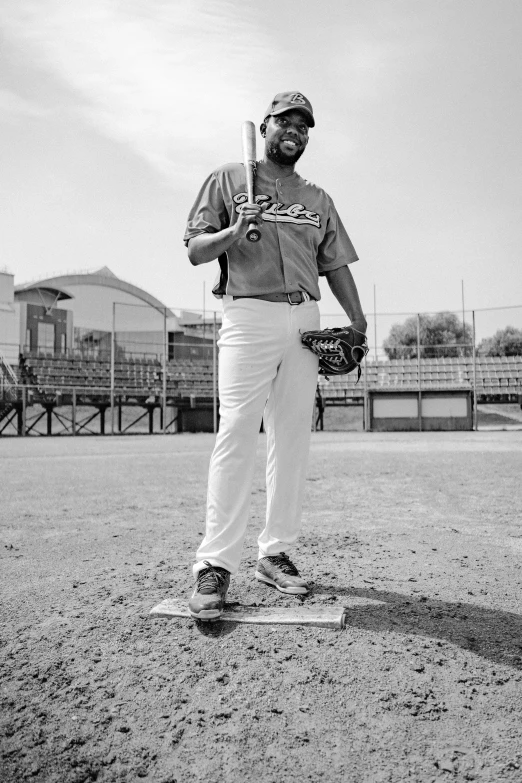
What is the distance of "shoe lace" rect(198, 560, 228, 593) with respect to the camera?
254cm

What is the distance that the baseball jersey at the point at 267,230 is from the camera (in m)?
2.84

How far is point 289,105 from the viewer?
112 inches

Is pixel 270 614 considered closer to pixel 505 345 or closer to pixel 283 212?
pixel 283 212

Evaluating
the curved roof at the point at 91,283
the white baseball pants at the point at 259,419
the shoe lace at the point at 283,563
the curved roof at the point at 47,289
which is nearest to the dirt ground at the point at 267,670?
the shoe lace at the point at 283,563

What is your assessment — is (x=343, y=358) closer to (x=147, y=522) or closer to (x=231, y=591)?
(x=231, y=591)

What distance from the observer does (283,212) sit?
9.56 feet

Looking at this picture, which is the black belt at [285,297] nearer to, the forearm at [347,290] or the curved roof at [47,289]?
the forearm at [347,290]

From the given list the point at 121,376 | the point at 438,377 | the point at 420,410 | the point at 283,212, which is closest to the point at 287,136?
the point at 283,212

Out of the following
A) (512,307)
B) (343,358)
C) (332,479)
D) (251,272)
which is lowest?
(332,479)

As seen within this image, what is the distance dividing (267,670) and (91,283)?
4284cm

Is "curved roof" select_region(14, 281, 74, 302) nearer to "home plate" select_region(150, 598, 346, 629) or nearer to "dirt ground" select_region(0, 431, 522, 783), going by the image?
"dirt ground" select_region(0, 431, 522, 783)

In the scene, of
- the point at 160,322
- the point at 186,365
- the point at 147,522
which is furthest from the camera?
the point at 160,322

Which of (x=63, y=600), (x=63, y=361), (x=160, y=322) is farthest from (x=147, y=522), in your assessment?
(x=160, y=322)

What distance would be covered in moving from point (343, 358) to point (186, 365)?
2865 cm
